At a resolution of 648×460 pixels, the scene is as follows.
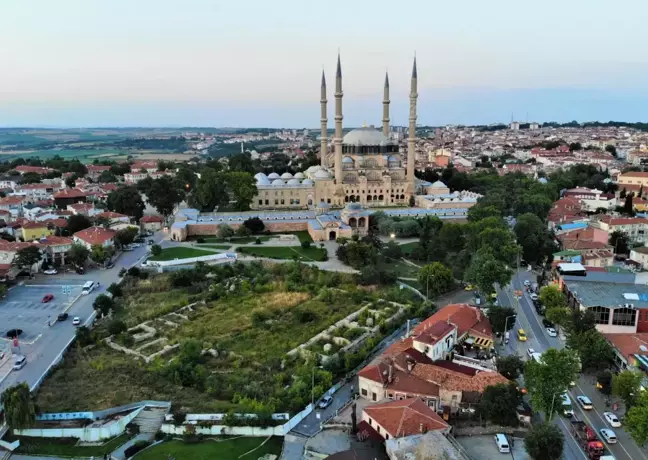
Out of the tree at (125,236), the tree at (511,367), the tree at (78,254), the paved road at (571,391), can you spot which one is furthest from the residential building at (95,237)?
the tree at (511,367)

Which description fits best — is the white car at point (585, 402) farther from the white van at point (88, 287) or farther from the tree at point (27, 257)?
the tree at point (27, 257)

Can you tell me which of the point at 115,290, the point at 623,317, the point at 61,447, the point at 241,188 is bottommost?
the point at 61,447

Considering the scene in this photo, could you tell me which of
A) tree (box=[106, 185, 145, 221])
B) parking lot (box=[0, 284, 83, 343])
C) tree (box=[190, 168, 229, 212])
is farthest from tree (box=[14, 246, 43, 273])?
tree (box=[190, 168, 229, 212])

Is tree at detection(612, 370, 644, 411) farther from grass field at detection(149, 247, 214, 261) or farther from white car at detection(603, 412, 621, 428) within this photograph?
grass field at detection(149, 247, 214, 261)

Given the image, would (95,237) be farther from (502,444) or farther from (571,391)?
(571,391)

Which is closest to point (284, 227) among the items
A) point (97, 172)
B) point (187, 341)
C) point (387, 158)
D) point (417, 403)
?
point (387, 158)

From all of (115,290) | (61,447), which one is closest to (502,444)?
(61,447)
